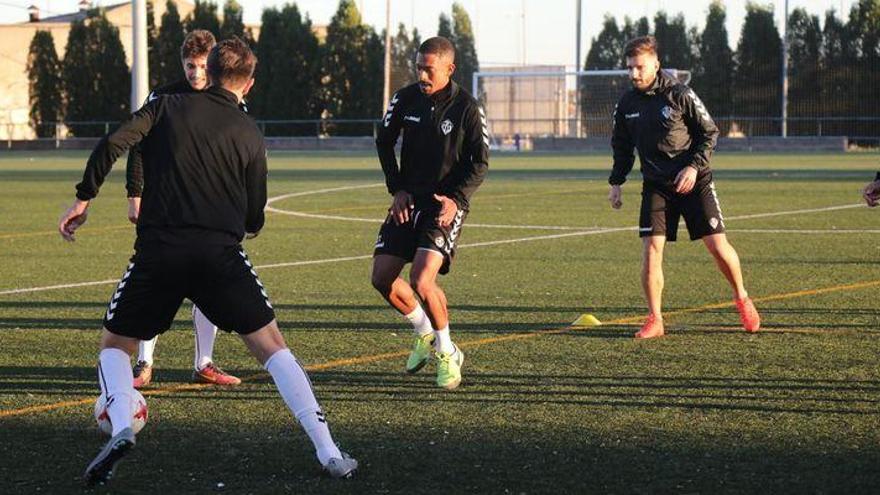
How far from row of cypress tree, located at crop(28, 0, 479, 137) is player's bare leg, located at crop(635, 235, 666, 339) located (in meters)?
56.4

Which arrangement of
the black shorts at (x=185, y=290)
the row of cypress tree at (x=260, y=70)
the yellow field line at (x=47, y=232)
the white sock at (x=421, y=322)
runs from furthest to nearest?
the row of cypress tree at (x=260, y=70)
the yellow field line at (x=47, y=232)
the white sock at (x=421, y=322)
the black shorts at (x=185, y=290)

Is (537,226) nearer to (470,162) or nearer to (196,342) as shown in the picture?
(470,162)

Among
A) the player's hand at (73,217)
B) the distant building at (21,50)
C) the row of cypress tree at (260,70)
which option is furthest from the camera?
the distant building at (21,50)

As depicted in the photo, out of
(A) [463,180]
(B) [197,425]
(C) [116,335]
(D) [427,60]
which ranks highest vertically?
(D) [427,60]

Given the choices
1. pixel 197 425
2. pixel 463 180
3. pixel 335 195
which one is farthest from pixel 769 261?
pixel 335 195

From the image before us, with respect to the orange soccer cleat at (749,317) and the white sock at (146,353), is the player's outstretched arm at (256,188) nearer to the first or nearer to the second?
the white sock at (146,353)

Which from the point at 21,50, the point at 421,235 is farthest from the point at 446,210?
the point at 21,50

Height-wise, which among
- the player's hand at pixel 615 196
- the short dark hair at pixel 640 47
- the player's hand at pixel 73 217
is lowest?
the player's hand at pixel 615 196

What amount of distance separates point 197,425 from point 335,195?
18994 millimetres

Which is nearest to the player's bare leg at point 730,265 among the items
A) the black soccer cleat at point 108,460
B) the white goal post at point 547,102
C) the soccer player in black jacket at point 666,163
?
the soccer player in black jacket at point 666,163

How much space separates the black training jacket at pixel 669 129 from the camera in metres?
10.2

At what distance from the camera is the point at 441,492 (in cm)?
585

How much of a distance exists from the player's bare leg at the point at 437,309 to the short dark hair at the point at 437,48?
113cm

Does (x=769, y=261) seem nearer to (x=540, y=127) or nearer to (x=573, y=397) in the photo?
(x=573, y=397)
